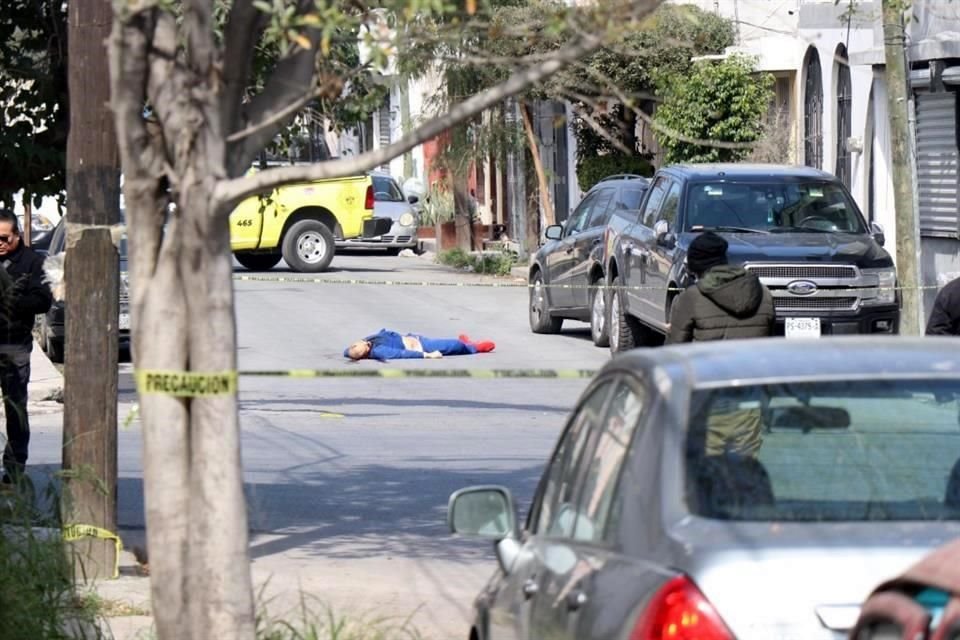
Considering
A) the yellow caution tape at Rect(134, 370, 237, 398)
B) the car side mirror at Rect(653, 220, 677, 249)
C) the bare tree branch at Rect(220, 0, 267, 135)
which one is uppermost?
the bare tree branch at Rect(220, 0, 267, 135)

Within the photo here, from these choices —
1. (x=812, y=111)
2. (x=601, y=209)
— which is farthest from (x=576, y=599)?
(x=812, y=111)

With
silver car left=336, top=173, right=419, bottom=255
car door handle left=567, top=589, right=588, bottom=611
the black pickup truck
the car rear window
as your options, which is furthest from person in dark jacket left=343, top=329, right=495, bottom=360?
silver car left=336, top=173, right=419, bottom=255

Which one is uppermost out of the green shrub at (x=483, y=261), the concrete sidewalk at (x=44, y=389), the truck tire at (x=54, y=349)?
the green shrub at (x=483, y=261)

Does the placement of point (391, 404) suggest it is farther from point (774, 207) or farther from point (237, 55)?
point (237, 55)

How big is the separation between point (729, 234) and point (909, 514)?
12.1 m

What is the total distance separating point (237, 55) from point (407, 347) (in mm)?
13640

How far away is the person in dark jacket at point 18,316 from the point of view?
Answer: 1026 centimetres

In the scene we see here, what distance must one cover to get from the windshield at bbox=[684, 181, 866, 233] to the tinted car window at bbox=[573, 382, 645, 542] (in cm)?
1185

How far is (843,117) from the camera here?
24.8 metres

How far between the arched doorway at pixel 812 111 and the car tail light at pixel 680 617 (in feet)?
74.7

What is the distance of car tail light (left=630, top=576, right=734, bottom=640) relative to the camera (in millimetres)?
3449

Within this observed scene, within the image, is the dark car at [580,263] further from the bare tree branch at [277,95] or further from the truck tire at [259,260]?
the bare tree branch at [277,95]

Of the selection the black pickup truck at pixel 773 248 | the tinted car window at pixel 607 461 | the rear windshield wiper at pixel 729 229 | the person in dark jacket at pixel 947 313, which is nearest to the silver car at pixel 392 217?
Answer: the black pickup truck at pixel 773 248

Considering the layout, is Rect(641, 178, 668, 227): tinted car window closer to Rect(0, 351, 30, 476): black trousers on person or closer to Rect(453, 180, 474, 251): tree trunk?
Rect(0, 351, 30, 476): black trousers on person
